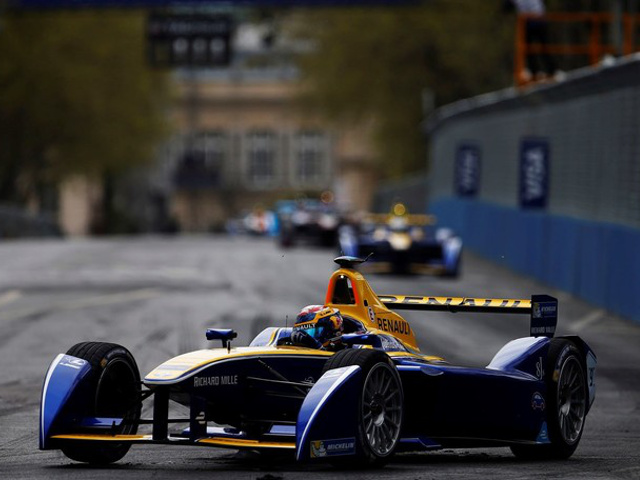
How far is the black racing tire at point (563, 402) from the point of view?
36.8ft

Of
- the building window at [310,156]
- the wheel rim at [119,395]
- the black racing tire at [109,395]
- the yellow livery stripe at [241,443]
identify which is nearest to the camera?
the yellow livery stripe at [241,443]

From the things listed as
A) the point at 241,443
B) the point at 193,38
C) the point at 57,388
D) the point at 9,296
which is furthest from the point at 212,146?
the point at 241,443

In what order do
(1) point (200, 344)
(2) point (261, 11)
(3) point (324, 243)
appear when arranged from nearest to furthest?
(1) point (200, 344)
(3) point (324, 243)
(2) point (261, 11)

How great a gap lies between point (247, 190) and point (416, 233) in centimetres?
8942

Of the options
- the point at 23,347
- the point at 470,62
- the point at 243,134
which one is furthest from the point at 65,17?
the point at 243,134

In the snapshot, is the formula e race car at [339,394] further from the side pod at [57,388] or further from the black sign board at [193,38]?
the black sign board at [193,38]

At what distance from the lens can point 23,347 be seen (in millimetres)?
18969

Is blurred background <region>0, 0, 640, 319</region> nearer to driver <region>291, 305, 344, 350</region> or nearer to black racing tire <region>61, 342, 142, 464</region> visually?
driver <region>291, 305, 344, 350</region>

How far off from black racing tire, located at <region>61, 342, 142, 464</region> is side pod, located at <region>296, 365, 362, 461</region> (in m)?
1.25

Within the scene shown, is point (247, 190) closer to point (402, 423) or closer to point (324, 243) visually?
point (324, 243)

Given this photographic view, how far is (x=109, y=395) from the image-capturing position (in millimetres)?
10414

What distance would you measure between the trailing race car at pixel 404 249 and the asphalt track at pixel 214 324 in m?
0.44

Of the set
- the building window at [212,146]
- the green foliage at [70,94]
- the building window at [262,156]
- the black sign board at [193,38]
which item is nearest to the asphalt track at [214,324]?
the black sign board at [193,38]

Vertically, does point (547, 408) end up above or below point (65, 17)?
below
